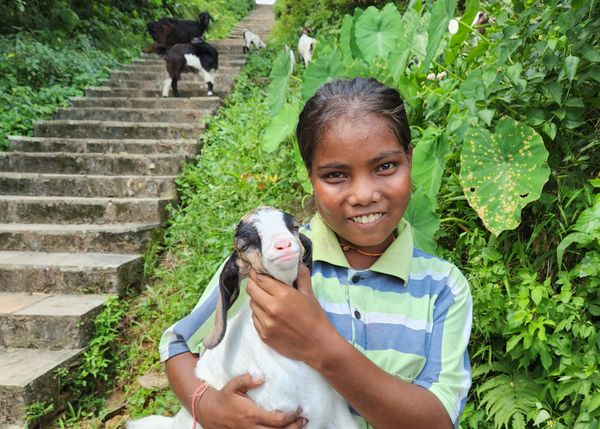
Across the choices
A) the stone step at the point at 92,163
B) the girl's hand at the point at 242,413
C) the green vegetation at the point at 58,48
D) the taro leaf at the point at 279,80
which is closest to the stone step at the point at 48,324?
the taro leaf at the point at 279,80

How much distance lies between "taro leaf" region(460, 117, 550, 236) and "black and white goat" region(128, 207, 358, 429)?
4.18 ft

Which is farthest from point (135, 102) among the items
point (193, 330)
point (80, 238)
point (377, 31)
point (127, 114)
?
point (193, 330)

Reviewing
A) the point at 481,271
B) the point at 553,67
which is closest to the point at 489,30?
the point at 553,67

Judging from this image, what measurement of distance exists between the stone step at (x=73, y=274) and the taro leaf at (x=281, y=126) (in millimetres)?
1343

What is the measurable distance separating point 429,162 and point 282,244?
1.69m

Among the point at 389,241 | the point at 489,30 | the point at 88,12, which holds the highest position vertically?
the point at 88,12

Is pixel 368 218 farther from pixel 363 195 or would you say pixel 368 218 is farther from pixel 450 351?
pixel 450 351

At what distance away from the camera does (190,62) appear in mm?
7219

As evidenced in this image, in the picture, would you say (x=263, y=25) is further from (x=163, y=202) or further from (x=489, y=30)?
(x=489, y=30)

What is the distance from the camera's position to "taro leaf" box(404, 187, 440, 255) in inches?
93.6

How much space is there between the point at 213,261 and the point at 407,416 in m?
2.43

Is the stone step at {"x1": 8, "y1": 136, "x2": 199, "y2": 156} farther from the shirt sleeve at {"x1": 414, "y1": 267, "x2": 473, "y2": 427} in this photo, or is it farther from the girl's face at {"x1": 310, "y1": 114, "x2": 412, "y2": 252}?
the shirt sleeve at {"x1": 414, "y1": 267, "x2": 473, "y2": 427}

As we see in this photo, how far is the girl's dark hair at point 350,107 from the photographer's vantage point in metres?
1.32

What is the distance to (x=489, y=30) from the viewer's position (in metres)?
2.95
